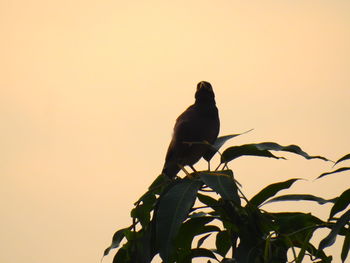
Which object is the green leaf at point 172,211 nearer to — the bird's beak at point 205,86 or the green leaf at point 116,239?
the green leaf at point 116,239

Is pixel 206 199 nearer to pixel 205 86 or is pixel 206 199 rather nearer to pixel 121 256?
pixel 121 256

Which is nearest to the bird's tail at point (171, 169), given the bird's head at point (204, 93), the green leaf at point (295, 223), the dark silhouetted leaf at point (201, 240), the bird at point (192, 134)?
the bird at point (192, 134)

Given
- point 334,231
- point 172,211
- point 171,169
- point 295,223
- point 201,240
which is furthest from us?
point 171,169

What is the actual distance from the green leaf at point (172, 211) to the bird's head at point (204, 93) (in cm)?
359

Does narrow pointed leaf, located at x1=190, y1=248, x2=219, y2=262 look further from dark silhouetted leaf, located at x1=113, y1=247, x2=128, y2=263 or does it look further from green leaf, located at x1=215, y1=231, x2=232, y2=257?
dark silhouetted leaf, located at x1=113, y1=247, x2=128, y2=263

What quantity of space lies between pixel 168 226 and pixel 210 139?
345cm

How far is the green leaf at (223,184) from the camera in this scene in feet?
5.70

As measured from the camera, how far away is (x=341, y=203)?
1847 mm

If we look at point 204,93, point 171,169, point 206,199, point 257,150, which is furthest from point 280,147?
point 204,93

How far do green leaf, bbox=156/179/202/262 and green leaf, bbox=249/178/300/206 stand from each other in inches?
8.3

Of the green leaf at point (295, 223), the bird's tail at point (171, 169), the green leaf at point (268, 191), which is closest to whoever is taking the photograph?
the green leaf at point (295, 223)

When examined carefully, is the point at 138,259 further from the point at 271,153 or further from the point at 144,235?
the point at 271,153

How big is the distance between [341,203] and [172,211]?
51 centimetres

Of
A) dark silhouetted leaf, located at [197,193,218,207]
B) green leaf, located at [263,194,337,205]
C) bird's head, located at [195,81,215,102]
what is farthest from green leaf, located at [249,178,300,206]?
bird's head, located at [195,81,215,102]
